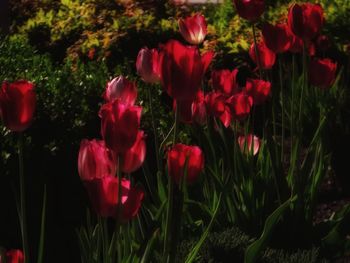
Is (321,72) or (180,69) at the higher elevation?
(180,69)

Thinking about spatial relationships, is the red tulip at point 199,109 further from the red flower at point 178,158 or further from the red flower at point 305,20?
the red flower at point 178,158

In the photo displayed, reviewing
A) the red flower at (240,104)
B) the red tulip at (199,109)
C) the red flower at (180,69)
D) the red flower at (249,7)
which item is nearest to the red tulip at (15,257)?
the red flower at (180,69)

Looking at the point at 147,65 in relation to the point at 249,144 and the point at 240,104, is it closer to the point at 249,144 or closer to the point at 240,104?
the point at 240,104

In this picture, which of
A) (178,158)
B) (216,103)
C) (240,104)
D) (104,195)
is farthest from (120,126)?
(240,104)

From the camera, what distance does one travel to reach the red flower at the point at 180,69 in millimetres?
1692

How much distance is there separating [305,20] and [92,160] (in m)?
1.32

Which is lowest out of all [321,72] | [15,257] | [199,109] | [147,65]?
[321,72]

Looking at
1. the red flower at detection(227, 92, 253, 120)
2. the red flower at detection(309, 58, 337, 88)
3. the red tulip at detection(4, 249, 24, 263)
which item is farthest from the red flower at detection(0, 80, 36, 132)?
the red flower at detection(309, 58, 337, 88)

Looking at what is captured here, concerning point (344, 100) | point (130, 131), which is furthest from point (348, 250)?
point (344, 100)

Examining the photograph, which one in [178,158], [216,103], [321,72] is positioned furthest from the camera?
[321,72]

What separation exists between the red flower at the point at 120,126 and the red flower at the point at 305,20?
131 cm

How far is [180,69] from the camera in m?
1.69

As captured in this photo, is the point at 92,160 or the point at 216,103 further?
the point at 216,103

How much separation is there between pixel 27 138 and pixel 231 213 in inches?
48.5
